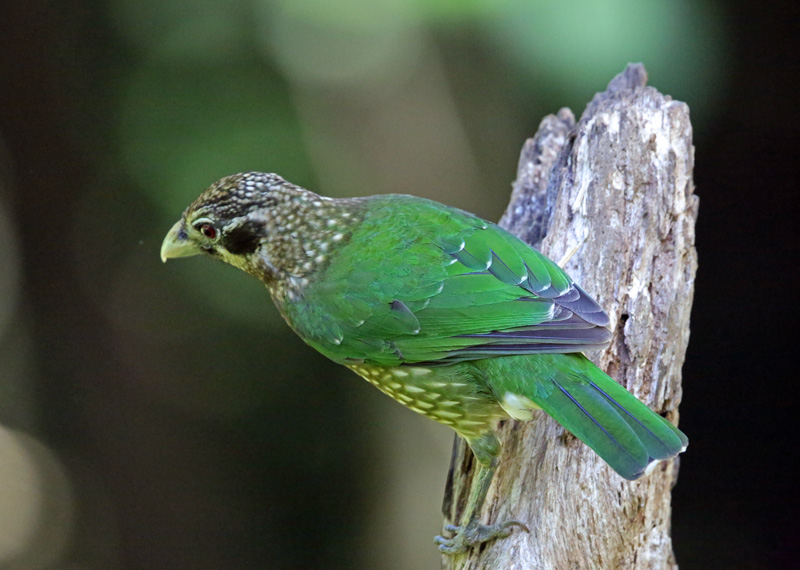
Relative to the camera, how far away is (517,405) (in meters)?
3.01

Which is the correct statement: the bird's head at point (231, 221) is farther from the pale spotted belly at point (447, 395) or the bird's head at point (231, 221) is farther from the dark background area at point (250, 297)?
the dark background area at point (250, 297)

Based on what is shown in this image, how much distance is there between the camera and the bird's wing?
9.98 feet

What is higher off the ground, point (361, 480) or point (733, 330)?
point (733, 330)

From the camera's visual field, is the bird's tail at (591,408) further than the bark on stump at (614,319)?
No

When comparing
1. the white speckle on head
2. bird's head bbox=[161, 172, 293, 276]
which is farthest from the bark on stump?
bird's head bbox=[161, 172, 293, 276]

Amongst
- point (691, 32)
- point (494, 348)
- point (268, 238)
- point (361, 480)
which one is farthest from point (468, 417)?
point (691, 32)

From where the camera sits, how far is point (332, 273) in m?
3.40

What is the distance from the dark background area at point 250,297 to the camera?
17.4 feet

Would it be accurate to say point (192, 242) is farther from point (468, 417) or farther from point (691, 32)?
point (691, 32)

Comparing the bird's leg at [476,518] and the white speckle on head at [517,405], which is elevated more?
the white speckle on head at [517,405]

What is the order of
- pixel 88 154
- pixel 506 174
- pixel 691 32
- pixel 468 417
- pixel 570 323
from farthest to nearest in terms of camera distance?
pixel 506 174
pixel 88 154
pixel 691 32
pixel 468 417
pixel 570 323

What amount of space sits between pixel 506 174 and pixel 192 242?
298cm

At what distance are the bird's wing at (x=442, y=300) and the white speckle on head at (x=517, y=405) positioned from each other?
0.17 metres

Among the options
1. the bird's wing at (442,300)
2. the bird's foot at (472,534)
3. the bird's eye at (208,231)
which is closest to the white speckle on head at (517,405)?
the bird's wing at (442,300)
